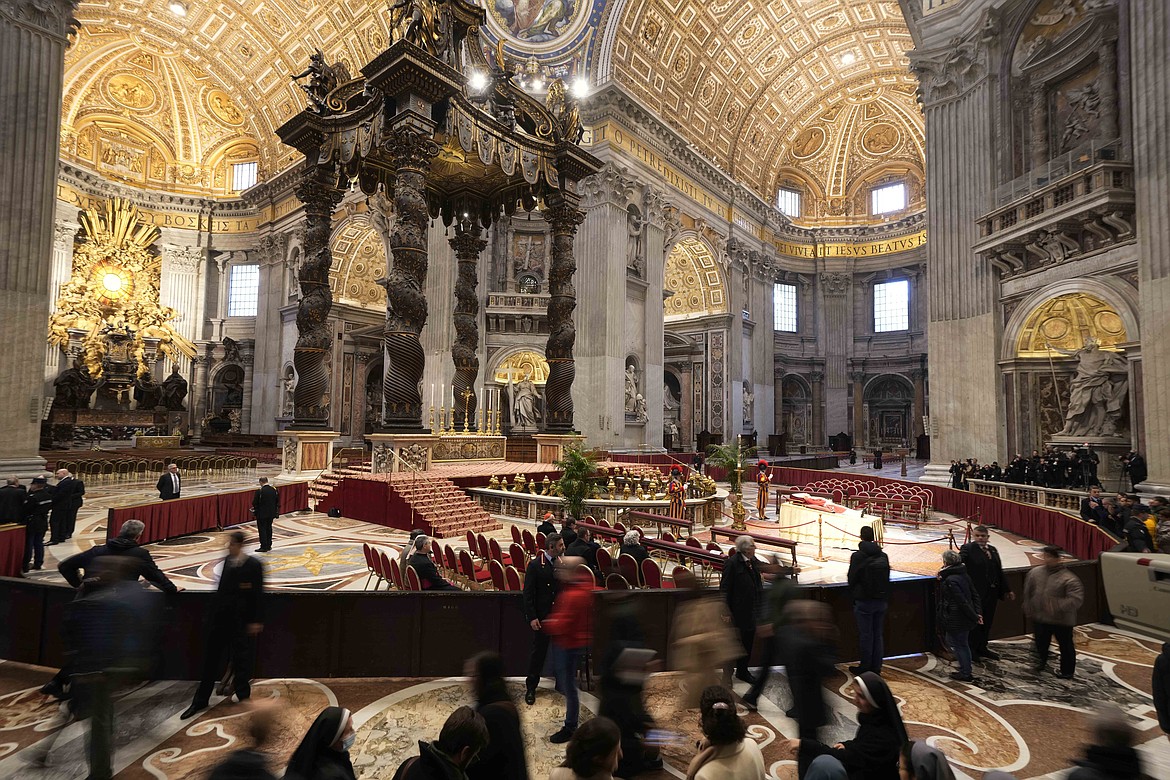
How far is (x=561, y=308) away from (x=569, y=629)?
12042 millimetres

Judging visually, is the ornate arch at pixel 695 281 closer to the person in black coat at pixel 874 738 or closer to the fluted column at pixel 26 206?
the fluted column at pixel 26 206

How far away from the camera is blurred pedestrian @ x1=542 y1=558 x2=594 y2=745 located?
400 centimetres

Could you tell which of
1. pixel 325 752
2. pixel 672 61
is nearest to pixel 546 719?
pixel 325 752

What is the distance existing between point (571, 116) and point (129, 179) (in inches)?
1108

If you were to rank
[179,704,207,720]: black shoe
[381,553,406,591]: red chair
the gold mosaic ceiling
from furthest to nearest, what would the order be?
1. the gold mosaic ceiling
2. [381,553,406,591]: red chair
3. [179,704,207,720]: black shoe

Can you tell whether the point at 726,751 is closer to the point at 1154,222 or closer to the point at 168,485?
the point at 168,485

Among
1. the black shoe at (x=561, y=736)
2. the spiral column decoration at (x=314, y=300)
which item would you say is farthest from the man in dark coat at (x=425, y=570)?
the spiral column decoration at (x=314, y=300)

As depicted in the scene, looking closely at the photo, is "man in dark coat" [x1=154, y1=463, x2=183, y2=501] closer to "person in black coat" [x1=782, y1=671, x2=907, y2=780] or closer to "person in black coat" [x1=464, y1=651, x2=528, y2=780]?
"person in black coat" [x1=464, y1=651, x2=528, y2=780]

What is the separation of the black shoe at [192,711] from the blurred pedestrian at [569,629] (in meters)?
2.59

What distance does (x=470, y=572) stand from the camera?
6508 mm

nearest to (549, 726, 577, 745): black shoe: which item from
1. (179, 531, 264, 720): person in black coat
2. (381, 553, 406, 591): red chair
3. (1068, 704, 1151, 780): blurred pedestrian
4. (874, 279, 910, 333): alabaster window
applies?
(179, 531, 264, 720): person in black coat

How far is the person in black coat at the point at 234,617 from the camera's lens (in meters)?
4.23

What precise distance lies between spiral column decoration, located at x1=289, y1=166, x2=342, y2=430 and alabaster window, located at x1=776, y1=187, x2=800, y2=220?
2945cm

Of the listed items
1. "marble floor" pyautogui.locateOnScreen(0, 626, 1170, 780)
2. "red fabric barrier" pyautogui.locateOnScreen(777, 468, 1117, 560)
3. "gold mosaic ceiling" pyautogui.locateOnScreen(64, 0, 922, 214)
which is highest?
"gold mosaic ceiling" pyautogui.locateOnScreen(64, 0, 922, 214)
